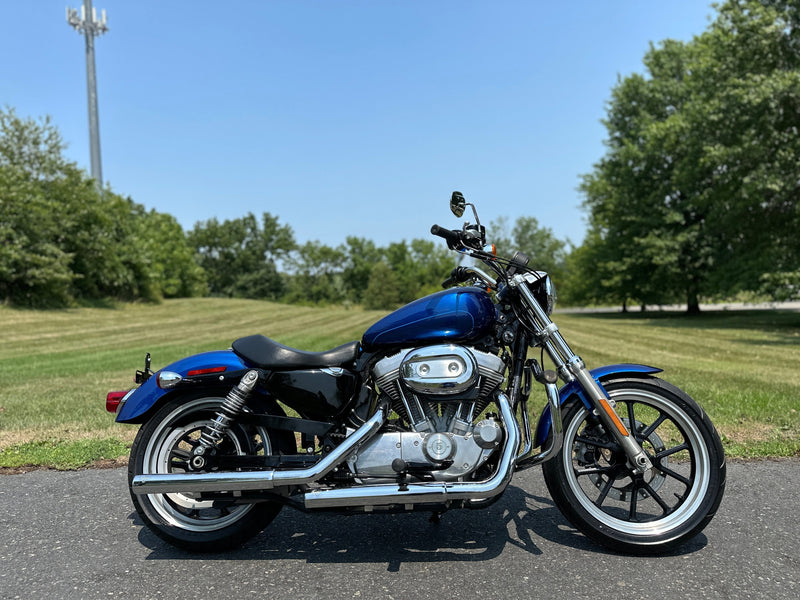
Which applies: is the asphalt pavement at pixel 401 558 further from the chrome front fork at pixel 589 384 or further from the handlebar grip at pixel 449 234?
the handlebar grip at pixel 449 234

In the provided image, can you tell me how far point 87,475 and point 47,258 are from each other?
1188 inches

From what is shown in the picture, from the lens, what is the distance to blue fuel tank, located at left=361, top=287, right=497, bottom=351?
113 inches

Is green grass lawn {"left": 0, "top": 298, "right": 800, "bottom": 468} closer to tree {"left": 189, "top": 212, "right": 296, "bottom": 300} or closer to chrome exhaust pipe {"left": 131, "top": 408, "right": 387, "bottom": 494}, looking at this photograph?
chrome exhaust pipe {"left": 131, "top": 408, "right": 387, "bottom": 494}

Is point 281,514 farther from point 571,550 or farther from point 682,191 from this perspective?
point 682,191

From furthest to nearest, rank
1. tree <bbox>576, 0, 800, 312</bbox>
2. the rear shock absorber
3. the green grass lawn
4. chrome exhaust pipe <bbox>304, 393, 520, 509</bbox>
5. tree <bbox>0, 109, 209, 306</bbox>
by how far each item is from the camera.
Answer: tree <bbox>0, 109, 209, 306</bbox>, tree <bbox>576, 0, 800, 312</bbox>, the green grass lawn, the rear shock absorber, chrome exhaust pipe <bbox>304, 393, 520, 509</bbox>

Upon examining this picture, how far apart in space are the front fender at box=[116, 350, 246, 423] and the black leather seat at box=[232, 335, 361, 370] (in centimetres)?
9

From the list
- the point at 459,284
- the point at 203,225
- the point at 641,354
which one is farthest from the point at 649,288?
the point at 203,225

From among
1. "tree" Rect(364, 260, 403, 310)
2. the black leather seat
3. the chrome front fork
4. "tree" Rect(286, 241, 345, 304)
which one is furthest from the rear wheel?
"tree" Rect(286, 241, 345, 304)

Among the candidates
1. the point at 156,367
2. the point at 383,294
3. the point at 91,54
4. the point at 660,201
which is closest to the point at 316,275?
the point at 383,294

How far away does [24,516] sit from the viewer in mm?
3414

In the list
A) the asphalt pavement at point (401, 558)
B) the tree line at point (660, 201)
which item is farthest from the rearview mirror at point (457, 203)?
the tree line at point (660, 201)

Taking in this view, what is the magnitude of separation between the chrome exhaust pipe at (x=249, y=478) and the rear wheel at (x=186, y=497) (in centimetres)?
16

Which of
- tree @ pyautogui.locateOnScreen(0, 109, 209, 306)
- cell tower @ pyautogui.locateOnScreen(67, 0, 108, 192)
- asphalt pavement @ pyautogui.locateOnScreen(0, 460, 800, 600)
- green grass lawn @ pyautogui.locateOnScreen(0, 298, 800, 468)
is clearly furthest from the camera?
cell tower @ pyautogui.locateOnScreen(67, 0, 108, 192)

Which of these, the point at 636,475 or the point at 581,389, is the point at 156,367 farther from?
the point at 636,475
